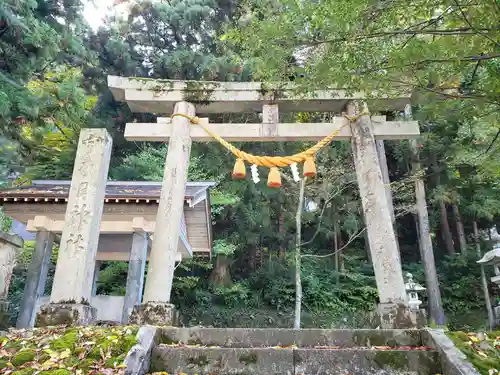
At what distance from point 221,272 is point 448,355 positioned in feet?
39.6

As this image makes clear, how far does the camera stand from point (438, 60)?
2.95m

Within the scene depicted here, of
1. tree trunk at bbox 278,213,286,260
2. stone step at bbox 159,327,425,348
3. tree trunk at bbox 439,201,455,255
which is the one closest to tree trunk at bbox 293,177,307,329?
tree trunk at bbox 278,213,286,260

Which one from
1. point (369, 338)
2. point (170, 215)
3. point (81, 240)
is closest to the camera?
point (369, 338)

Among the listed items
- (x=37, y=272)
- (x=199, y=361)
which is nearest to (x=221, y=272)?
(x=37, y=272)

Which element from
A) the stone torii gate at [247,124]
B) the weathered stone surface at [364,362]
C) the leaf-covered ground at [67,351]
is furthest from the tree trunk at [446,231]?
the leaf-covered ground at [67,351]

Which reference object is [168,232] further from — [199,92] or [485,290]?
[485,290]

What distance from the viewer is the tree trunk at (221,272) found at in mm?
14398

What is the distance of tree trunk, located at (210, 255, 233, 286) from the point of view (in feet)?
47.2

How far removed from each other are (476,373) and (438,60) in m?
2.35

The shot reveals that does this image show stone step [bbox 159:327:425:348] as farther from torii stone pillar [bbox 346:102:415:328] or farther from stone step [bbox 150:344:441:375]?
torii stone pillar [bbox 346:102:415:328]

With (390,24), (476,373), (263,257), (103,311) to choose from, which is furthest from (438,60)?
(263,257)

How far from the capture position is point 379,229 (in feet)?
16.3

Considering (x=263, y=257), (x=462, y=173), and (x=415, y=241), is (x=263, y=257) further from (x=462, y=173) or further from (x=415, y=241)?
(x=462, y=173)

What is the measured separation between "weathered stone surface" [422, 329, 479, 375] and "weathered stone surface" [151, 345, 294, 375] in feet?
3.96
